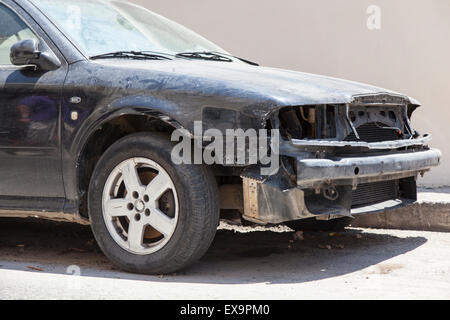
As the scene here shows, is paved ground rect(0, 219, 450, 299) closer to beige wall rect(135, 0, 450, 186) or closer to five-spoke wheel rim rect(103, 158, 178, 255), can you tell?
five-spoke wheel rim rect(103, 158, 178, 255)

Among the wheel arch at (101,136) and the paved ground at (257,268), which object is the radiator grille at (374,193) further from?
the wheel arch at (101,136)

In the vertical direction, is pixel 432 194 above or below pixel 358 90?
below

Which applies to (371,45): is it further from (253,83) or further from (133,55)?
(253,83)

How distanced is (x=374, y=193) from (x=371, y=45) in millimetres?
2823

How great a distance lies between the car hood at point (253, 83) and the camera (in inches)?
A: 178

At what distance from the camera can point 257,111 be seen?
4.43 metres

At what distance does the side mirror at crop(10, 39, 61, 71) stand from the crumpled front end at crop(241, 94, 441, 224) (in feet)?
5.01

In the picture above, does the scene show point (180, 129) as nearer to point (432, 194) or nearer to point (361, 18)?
point (432, 194)

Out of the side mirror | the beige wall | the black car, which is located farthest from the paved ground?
the beige wall
